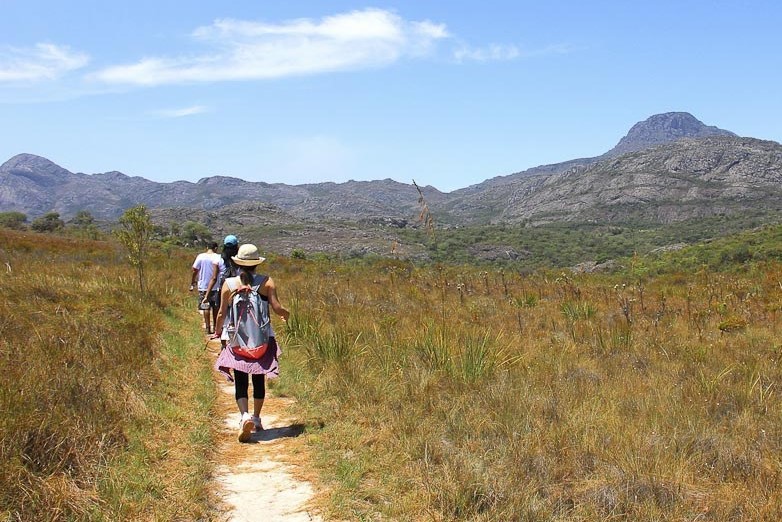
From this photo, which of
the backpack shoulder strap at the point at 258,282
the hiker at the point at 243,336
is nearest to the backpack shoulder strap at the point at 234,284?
the hiker at the point at 243,336

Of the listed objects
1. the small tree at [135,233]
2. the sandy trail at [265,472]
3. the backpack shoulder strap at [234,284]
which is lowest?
the sandy trail at [265,472]

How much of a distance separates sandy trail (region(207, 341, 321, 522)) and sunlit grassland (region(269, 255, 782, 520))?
0.20m

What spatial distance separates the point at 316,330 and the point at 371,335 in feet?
2.65

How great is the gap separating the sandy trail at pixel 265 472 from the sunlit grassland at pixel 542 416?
0.64 ft

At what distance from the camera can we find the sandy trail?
139 inches

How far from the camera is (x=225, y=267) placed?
8648 millimetres

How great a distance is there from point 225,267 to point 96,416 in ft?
15.0

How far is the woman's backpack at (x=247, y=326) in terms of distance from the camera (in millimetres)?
5094

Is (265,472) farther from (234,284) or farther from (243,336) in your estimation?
(234,284)

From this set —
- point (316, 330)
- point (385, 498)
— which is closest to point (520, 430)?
point (385, 498)

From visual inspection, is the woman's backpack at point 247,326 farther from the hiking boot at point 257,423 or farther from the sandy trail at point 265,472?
the sandy trail at point 265,472

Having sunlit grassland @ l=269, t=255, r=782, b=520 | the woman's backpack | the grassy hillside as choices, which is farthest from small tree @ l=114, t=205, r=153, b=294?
the woman's backpack

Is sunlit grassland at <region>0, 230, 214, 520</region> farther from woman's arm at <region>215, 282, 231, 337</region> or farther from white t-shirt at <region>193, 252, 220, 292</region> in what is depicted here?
white t-shirt at <region>193, 252, 220, 292</region>

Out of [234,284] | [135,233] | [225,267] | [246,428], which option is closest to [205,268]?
[225,267]
